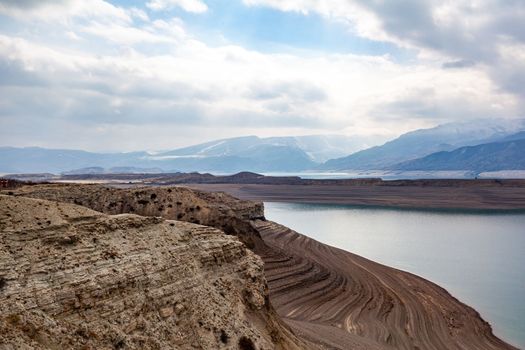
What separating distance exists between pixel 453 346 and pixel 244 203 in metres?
31.6

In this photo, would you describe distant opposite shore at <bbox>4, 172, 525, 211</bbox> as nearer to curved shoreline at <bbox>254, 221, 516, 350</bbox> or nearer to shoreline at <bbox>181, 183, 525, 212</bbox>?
shoreline at <bbox>181, 183, 525, 212</bbox>

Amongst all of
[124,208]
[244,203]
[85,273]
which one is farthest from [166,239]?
[244,203]

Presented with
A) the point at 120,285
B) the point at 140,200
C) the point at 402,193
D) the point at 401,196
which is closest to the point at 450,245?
the point at 140,200

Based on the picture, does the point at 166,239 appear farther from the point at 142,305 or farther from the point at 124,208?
the point at 124,208

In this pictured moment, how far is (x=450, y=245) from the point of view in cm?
5481

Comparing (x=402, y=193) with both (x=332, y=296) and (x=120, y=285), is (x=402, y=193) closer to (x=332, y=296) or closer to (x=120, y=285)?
(x=332, y=296)

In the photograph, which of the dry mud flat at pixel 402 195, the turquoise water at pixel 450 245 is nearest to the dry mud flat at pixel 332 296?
the turquoise water at pixel 450 245

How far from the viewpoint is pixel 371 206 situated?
10306cm

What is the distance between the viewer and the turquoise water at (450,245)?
33.5 meters

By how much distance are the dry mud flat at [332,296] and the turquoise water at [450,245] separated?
245 cm

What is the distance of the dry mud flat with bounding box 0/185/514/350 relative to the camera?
23.8 meters

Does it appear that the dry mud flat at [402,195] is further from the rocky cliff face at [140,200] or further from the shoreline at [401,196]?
the rocky cliff face at [140,200]

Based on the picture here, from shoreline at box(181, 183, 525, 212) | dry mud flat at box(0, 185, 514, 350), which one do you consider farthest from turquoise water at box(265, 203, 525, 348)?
shoreline at box(181, 183, 525, 212)

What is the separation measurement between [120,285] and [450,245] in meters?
50.3
